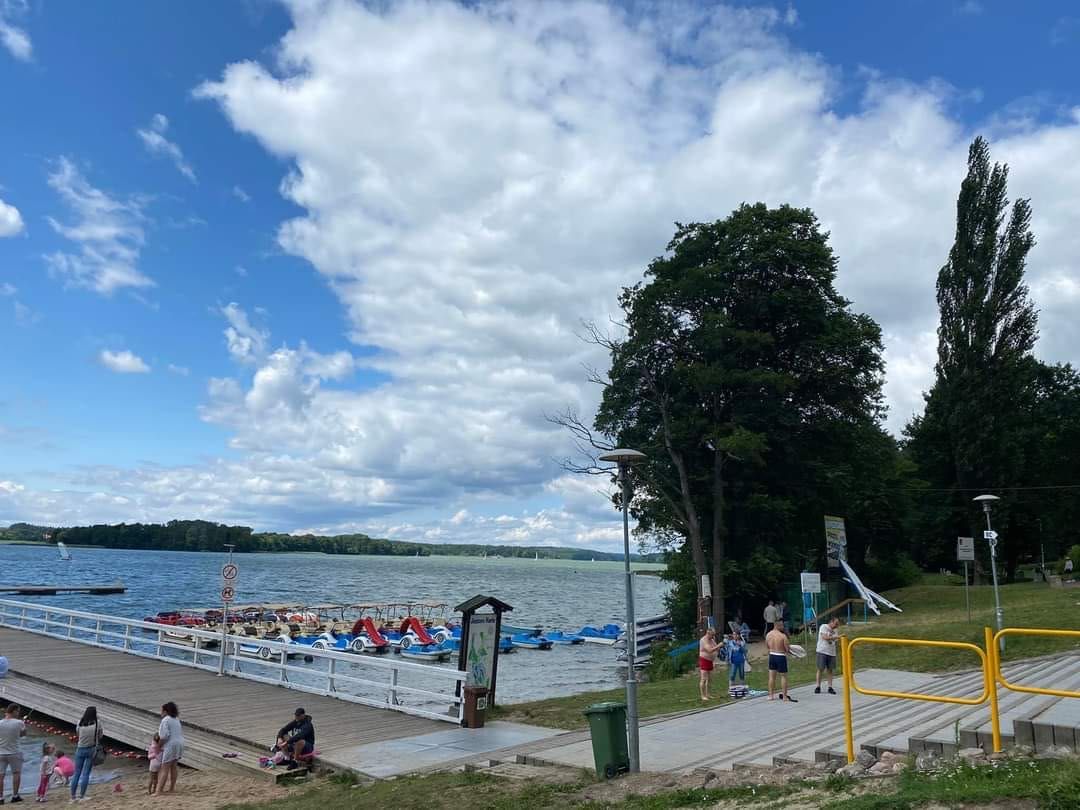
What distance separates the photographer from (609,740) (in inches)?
395

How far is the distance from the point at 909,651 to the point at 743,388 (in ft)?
49.7

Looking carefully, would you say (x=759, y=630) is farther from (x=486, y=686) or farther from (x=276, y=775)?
(x=276, y=775)

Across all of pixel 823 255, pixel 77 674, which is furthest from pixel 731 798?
pixel 823 255

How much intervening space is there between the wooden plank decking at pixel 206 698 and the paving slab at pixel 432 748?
39 cm

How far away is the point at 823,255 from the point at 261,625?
35603 mm

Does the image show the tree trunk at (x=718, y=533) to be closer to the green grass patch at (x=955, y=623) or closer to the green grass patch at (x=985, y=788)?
the green grass patch at (x=955, y=623)

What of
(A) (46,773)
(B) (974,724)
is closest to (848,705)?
(B) (974,724)

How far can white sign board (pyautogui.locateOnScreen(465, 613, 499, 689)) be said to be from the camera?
611 inches

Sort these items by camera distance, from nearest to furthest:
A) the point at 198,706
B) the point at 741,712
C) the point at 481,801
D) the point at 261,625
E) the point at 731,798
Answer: the point at 731,798, the point at 481,801, the point at 741,712, the point at 198,706, the point at 261,625

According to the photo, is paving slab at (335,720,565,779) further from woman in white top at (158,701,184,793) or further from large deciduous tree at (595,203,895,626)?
large deciduous tree at (595,203,895,626)

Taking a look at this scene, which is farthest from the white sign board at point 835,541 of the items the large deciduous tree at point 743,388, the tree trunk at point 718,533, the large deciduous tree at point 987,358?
the large deciduous tree at point 987,358

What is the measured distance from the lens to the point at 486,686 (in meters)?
15.6

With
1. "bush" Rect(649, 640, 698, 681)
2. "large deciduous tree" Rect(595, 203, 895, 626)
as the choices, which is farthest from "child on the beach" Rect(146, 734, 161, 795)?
"large deciduous tree" Rect(595, 203, 895, 626)

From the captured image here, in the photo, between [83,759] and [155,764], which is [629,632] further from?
[83,759]
